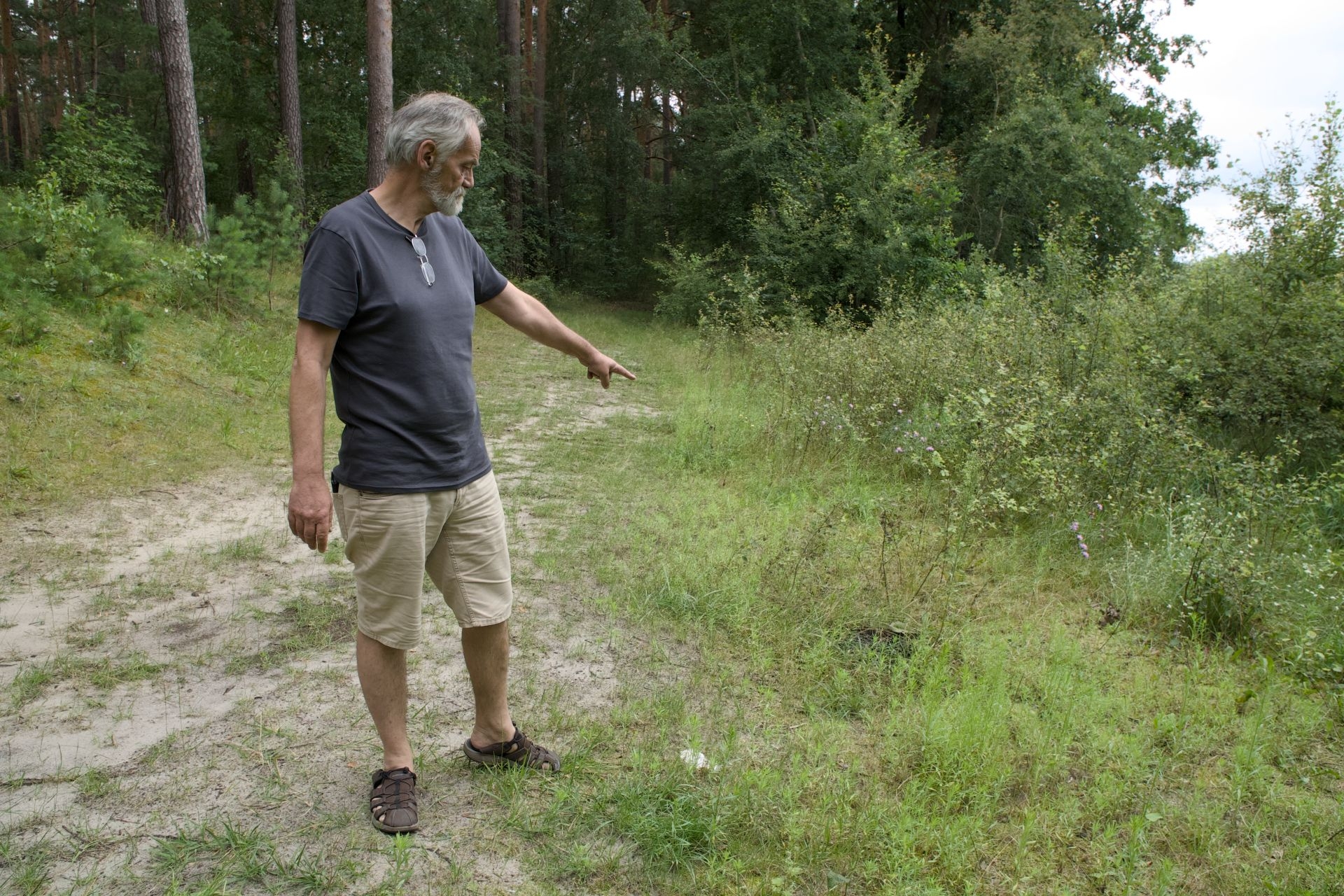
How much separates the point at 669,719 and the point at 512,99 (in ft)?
74.8

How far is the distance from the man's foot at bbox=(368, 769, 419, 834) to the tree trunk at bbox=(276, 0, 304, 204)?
16.8 metres

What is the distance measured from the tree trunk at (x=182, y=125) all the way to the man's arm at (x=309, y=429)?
10787 mm

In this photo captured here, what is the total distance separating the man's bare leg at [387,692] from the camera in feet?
8.90

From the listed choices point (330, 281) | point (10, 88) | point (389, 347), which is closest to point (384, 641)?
point (389, 347)

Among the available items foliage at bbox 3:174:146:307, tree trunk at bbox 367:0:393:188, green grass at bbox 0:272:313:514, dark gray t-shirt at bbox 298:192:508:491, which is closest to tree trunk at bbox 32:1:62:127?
tree trunk at bbox 367:0:393:188

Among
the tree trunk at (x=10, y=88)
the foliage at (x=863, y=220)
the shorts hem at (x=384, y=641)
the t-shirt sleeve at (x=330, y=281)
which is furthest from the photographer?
the tree trunk at (x=10, y=88)

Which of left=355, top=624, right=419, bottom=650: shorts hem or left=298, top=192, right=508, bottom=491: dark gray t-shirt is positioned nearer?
left=298, top=192, right=508, bottom=491: dark gray t-shirt

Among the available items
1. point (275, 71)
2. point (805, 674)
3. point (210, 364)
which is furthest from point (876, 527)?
point (275, 71)

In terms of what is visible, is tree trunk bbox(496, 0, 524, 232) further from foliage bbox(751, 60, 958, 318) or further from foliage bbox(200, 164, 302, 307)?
foliage bbox(200, 164, 302, 307)

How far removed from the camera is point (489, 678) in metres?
2.93

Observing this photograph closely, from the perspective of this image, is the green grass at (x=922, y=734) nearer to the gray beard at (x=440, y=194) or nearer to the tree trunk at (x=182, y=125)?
the gray beard at (x=440, y=194)

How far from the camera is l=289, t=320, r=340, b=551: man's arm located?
2.46 meters

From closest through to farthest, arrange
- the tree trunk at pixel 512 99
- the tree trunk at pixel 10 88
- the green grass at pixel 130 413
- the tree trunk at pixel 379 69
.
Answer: the green grass at pixel 130 413, the tree trunk at pixel 379 69, the tree trunk at pixel 512 99, the tree trunk at pixel 10 88

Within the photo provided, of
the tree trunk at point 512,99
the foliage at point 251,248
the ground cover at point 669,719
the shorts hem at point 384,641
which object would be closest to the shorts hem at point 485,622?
the shorts hem at point 384,641
